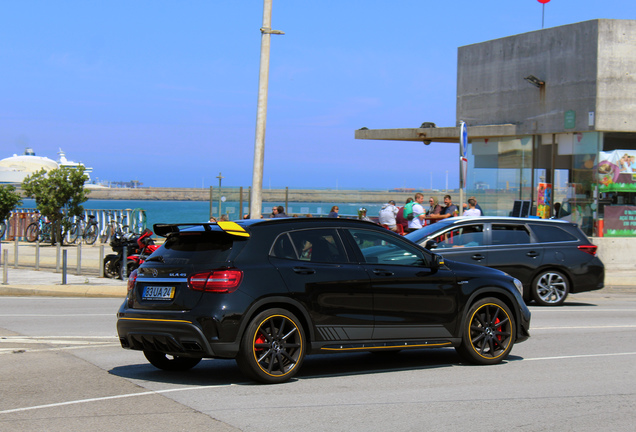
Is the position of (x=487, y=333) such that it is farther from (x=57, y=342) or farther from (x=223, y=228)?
(x=57, y=342)

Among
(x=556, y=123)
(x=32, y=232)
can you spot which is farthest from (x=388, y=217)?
(x=32, y=232)

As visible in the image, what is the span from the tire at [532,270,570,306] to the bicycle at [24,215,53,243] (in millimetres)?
21882

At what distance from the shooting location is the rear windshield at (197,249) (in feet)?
24.5

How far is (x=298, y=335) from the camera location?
7570 millimetres

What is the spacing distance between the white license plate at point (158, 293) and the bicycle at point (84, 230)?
24699 millimetres

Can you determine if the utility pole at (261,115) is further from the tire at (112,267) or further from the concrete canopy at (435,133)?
the concrete canopy at (435,133)

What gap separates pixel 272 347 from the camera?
7441 mm

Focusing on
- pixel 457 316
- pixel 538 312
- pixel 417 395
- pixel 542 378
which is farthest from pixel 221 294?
pixel 538 312

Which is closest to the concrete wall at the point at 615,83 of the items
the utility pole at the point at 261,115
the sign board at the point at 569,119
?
the sign board at the point at 569,119

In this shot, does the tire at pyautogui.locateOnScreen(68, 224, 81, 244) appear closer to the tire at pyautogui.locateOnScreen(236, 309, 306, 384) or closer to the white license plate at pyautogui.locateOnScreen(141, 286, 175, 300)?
the white license plate at pyautogui.locateOnScreen(141, 286, 175, 300)

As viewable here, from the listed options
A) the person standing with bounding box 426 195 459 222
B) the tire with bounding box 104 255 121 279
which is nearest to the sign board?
the person standing with bounding box 426 195 459 222

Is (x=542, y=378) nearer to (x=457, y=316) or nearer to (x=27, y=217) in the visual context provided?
(x=457, y=316)

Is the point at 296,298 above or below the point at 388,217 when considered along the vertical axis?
below

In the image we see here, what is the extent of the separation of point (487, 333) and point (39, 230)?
27.1 meters
